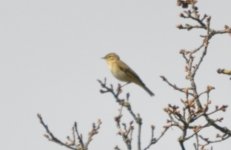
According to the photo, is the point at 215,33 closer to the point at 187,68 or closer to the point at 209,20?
the point at 209,20

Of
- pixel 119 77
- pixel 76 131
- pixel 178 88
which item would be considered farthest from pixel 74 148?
pixel 119 77

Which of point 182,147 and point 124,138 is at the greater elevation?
point 124,138

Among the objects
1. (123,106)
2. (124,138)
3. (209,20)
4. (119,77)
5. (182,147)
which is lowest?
(182,147)

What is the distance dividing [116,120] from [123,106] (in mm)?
238

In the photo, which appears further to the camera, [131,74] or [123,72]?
[123,72]

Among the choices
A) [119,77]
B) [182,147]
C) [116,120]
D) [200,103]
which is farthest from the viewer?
[119,77]

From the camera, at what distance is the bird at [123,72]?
15672 mm

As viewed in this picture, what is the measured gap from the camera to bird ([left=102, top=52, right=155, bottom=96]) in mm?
15672

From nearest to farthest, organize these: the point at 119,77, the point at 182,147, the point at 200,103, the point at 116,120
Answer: the point at 182,147 → the point at 200,103 → the point at 116,120 → the point at 119,77

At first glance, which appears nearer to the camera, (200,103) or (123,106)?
(200,103)

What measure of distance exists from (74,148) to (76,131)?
227 millimetres

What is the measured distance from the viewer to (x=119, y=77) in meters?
15.8

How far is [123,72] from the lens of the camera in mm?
15867

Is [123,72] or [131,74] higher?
[123,72]
